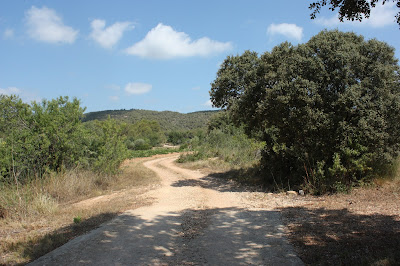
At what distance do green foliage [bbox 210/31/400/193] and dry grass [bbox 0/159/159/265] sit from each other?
5723 mm

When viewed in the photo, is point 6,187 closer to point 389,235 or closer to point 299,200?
point 299,200

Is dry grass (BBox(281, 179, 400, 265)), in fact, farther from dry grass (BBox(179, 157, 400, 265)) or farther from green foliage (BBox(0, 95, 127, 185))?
green foliage (BBox(0, 95, 127, 185))

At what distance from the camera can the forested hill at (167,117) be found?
297 ft

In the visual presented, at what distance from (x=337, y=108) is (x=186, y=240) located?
6.60 metres

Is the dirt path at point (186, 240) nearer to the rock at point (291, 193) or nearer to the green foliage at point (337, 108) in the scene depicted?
the rock at point (291, 193)

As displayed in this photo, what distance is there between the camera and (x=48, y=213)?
26.6ft

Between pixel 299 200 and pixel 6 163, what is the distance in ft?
32.2

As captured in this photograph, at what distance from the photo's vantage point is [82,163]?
42.3ft

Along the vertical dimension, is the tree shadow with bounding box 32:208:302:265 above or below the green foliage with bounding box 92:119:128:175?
below

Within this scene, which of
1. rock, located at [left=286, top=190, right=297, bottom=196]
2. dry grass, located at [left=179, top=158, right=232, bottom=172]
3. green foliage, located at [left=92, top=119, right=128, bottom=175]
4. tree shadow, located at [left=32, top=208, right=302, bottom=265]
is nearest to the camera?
tree shadow, located at [left=32, top=208, right=302, bottom=265]

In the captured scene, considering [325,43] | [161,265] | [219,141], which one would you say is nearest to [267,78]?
[325,43]

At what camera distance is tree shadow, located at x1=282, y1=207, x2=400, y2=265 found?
406 centimetres

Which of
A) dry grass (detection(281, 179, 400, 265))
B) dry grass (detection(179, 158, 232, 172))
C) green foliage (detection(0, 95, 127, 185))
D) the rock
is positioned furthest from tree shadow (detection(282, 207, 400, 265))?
dry grass (detection(179, 158, 232, 172))

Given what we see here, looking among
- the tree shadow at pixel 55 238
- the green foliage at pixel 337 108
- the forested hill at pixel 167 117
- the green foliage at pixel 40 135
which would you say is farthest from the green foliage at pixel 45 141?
the forested hill at pixel 167 117
